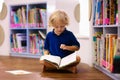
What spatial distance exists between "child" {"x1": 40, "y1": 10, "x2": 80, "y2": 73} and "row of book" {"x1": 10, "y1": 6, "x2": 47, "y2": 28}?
1.05 metres

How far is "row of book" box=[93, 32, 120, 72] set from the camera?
1.85 meters

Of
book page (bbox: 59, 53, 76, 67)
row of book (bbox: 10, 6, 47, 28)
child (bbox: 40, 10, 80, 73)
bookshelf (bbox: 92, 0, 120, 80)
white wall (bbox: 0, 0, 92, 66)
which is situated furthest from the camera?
row of book (bbox: 10, 6, 47, 28)

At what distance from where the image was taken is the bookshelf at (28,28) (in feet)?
11.2

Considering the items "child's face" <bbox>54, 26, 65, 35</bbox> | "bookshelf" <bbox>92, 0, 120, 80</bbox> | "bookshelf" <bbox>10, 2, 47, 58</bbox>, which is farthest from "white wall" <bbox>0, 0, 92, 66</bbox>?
"child's face" <bbox>54, 26, 65, 35</bbox>

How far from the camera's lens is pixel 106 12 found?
6.78 ft

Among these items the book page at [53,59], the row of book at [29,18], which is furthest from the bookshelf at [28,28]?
the book page at [53,59]

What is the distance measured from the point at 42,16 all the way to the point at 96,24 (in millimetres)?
1141

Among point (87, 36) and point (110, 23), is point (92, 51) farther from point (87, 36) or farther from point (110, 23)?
point (110, 23)

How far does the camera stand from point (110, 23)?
6.40 feet

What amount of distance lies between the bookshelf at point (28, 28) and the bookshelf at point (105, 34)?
1076 mm

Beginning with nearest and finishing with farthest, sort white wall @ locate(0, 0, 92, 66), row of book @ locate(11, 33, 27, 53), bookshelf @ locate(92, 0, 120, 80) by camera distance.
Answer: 1. bookshelf @ locate(92, 0, 120, 80)
2. white wall @ locate(0, 0, 92, 66)
3. row of book @ locate(11, 33, 27, 53)

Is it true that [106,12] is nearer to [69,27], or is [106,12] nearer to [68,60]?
[68,60]

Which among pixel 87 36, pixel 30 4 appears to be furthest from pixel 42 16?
pixel 87 36

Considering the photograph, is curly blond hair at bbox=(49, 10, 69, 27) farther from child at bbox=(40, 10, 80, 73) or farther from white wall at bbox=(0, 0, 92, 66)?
white wall at bbox=(0, 0, 92, 66)
